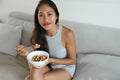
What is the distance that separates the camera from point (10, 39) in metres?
2.31

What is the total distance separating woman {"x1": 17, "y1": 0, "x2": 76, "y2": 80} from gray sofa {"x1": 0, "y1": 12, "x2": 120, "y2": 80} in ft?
0.41

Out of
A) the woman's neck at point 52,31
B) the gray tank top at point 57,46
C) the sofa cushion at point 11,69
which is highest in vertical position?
the woman's neck at point 52,31

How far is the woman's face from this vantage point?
5.72 ft

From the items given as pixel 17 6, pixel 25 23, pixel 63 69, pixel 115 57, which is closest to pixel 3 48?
pixel 25 23

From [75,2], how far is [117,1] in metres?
0.43

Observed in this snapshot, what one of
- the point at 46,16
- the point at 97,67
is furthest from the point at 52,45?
the point at 97,67

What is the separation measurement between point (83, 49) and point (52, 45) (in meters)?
0.37

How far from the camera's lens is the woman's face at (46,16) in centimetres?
174

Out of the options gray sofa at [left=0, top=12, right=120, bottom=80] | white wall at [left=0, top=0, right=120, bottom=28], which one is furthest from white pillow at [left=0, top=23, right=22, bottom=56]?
white wall at [left=0, top=0, right=120, bottom=28]

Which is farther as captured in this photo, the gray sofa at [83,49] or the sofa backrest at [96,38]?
the sofa backrest at [96,38]

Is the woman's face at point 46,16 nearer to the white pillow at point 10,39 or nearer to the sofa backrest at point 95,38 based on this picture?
the sofa backrest at point 95,38

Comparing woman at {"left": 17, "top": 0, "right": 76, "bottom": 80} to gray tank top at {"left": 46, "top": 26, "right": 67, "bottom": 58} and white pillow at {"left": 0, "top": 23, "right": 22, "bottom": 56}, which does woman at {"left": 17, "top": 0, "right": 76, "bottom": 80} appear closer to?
gray tank top at {"left": 46, "top": 26, "right": 67, "bottom": 58}

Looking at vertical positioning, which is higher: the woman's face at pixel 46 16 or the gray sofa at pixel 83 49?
the woman's face at pixel 46 16

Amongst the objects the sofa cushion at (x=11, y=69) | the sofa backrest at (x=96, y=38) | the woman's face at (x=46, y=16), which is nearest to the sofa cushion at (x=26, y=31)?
the sofa cushion at (x=11, y=69)
